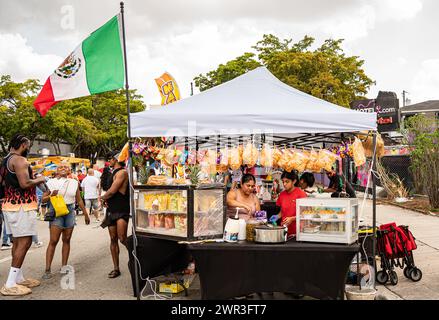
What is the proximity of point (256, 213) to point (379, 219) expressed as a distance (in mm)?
9282

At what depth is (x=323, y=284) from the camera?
17.7ft

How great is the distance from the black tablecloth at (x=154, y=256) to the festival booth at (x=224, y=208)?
1 cm

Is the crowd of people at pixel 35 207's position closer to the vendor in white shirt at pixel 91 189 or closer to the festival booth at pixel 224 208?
the festival booth at pixel 224 208

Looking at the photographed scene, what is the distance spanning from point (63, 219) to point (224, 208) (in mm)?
2806

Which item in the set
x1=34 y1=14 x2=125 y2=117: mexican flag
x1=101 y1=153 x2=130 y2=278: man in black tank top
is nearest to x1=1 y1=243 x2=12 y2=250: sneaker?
x1=101 y1=153 x2=130 y2=278: man in black tank top

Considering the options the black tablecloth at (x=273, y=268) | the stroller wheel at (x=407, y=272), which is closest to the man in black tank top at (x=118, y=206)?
the black tablecloth at (x=273, y=268)

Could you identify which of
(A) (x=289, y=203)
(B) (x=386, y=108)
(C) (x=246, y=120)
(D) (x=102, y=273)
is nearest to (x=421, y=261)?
(A) (x=289, y=203)

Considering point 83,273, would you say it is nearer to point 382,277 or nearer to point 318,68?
point 382,277

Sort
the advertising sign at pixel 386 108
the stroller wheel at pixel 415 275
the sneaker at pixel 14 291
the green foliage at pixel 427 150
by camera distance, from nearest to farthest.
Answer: the sneaker at pixel 14 291 → the stroller wheel at pixel 415 275 → the green foliage at pixel 427 150 → the advertising sign at pixel 386 108

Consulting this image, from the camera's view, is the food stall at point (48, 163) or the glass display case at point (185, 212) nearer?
the glass display case at point (185, 212)

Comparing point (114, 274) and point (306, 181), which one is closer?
point (114, 274)

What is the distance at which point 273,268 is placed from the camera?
5441mm

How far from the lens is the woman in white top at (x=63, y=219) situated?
7.24 m
